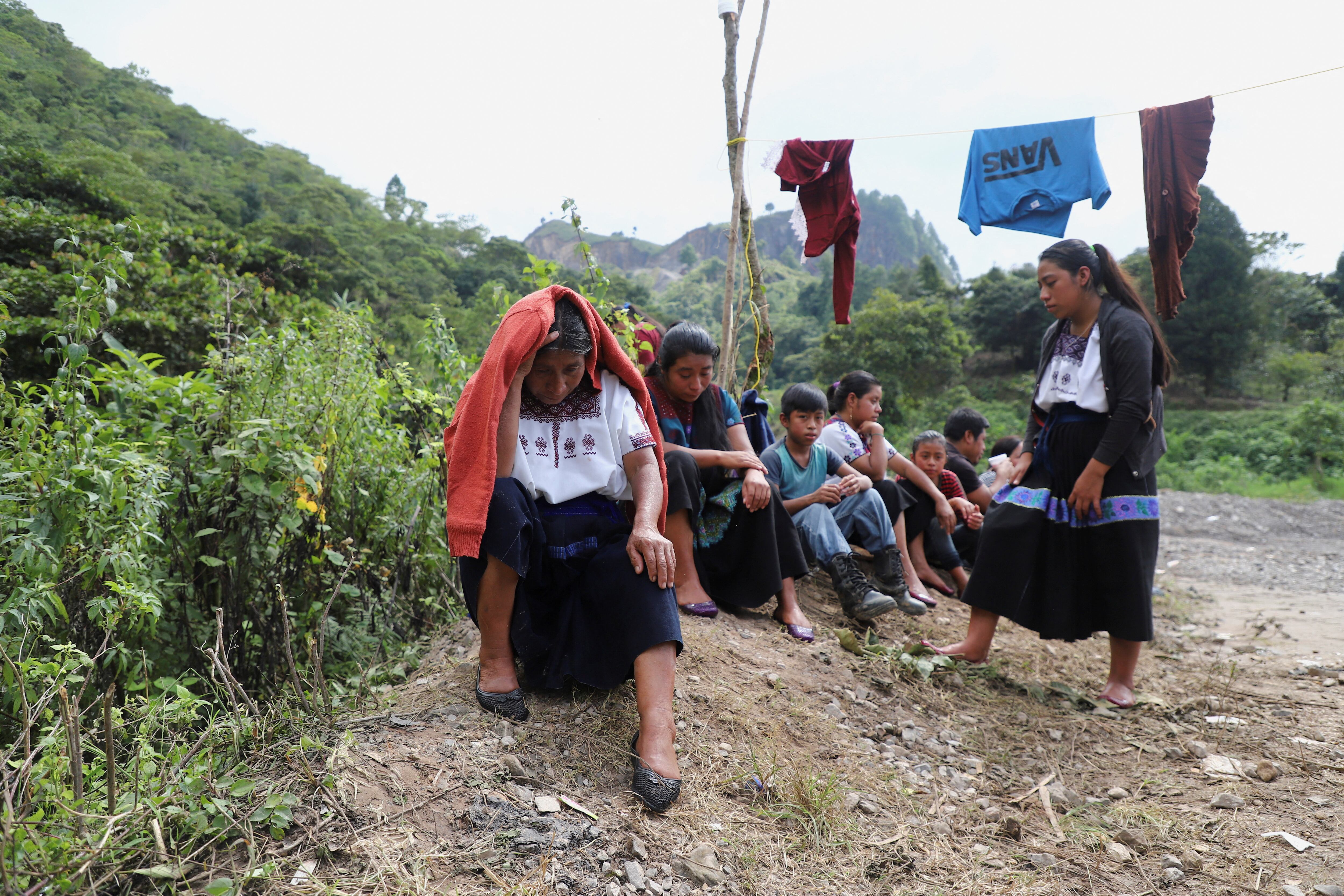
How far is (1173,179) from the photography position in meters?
4.43

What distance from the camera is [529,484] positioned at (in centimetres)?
221

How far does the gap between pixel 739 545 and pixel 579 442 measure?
1.39 meters

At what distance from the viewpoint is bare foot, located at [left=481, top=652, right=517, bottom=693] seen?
2191 mm

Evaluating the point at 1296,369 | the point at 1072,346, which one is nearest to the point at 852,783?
the point at 1072,346

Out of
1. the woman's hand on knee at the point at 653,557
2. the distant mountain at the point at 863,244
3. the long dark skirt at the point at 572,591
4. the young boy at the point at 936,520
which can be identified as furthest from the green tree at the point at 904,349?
the distant mountain at the point at 863,244

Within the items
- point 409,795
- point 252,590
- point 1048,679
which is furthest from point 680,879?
point 1048,679

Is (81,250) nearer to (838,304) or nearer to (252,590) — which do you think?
(252,590)

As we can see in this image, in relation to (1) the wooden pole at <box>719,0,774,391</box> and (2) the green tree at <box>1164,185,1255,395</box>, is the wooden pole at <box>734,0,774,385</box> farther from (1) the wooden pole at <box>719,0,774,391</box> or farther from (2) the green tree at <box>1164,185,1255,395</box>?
(2) the green tree at <box>1164,185,1255,395</box>

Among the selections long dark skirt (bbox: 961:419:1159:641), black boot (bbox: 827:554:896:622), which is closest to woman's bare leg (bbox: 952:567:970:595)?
black boot (bbox: 827:554:896:622)

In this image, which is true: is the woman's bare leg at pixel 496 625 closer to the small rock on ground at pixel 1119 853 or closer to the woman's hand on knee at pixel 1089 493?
the small rock on ground at pixel 1119 853

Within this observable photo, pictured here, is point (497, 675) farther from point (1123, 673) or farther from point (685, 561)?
point (1123, 673)

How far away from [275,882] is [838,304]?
545cm

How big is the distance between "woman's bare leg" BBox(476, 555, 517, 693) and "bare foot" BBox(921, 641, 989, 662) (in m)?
2.00

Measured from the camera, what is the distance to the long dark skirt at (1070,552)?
298 centimetres
